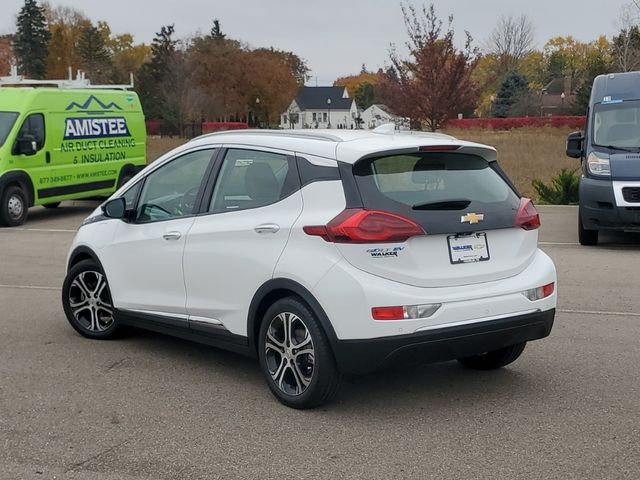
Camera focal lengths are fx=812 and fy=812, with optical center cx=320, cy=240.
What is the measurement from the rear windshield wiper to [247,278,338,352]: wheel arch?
79 centimetres

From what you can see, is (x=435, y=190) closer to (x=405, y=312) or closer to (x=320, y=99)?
(x=405, y=312)

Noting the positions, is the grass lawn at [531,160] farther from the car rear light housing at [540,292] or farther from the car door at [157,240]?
the car rear light housing at [540,292]

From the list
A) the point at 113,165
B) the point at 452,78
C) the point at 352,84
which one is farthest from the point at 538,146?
the point at 352,84

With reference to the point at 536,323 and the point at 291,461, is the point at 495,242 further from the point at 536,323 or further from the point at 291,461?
the point at 291,461

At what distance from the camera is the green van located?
15.1 m

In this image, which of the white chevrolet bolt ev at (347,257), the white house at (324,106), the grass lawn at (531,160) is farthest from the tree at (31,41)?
the white chevrolet bolt ev at (347,257)

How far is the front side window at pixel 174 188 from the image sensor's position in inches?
224

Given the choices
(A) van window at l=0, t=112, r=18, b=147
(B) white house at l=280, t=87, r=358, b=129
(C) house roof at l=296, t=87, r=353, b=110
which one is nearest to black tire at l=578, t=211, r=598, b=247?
(A) van window at l=0, t=112, r=18, b=147

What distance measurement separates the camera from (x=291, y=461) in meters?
4.15

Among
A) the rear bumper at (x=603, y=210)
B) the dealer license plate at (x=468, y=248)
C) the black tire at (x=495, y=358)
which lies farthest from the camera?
the rear bumper at (x=603, y=210)

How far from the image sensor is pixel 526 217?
16.6 feet

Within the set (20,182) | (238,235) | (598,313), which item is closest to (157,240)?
(238,235)

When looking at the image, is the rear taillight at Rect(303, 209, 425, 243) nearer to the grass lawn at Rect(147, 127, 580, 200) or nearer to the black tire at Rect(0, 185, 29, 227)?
the black tire at Rect(0, 185, 29, 227)

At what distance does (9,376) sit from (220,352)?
1.53 metres
